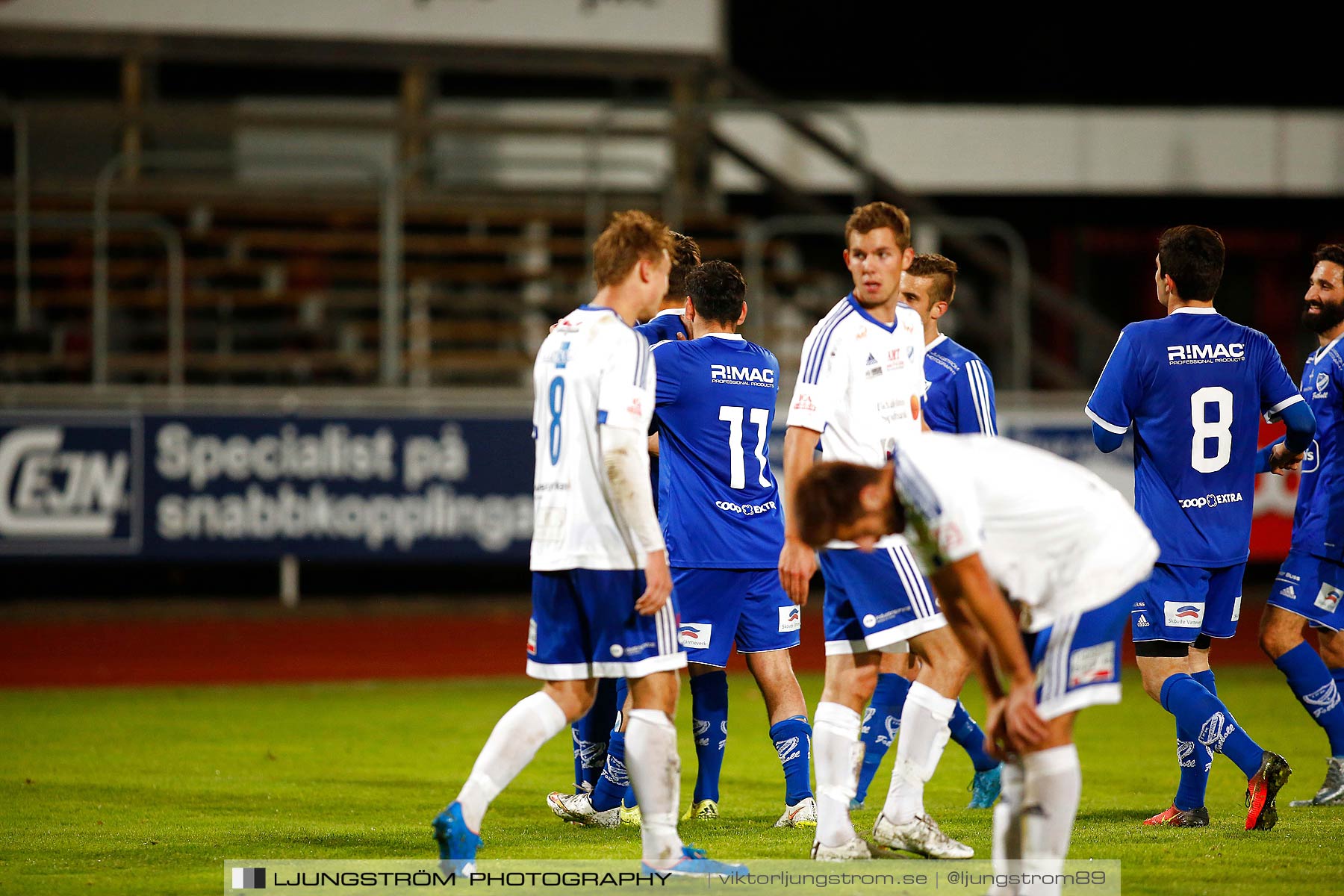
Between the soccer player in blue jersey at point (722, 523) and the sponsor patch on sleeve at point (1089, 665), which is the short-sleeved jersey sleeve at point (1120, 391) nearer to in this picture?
the soccer player in blue jersey at point (722, 523)

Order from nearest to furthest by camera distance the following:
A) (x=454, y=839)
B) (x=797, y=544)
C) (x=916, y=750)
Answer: (x=454, y=839), (x=797, y=544), (x=916, y=750)

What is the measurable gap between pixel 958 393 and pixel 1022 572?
218 cm

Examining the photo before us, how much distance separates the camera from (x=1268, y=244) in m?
24.8

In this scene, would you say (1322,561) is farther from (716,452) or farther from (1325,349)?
(716,452)

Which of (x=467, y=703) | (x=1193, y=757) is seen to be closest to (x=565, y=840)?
(x=1193, y=757)

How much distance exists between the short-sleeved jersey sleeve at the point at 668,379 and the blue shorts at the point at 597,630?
160 centimetres

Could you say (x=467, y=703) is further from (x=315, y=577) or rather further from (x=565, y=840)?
(x=315, y=577)

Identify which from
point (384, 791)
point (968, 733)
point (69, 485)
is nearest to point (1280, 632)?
point (968, 733)

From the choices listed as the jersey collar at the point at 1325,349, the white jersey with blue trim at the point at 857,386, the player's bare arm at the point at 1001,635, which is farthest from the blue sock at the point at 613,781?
the jersey collar at the point at 1325,349

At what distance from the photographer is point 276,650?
14.8m

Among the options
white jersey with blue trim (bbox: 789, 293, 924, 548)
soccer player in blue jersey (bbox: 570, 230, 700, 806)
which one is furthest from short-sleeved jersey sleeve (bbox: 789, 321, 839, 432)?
soccer player in blue jersey (bbox: 570, 230, 700, 806)

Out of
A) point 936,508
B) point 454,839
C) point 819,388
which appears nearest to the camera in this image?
point 936,508

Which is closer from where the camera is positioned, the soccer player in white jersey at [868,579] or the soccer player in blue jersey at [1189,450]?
the soccer player in white jersey at [868,579]

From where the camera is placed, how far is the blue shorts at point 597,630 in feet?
18.3
